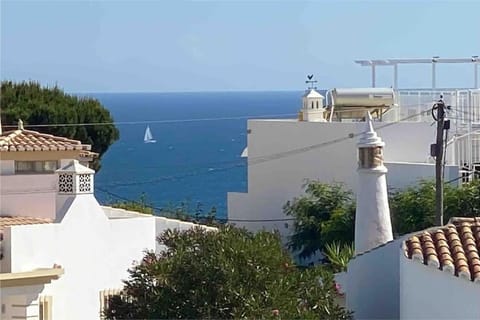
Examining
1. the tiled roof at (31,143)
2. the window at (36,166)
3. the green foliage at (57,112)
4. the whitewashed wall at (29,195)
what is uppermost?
the green foliage at (57,112)

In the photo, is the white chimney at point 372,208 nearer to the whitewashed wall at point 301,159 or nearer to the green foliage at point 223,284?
the green foliage at point 223,284

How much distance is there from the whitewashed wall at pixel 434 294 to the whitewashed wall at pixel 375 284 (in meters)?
1.61

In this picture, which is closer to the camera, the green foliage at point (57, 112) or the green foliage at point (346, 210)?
the green foliage at point (346, 210)

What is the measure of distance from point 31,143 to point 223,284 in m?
6.96

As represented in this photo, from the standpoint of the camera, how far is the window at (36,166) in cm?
1798

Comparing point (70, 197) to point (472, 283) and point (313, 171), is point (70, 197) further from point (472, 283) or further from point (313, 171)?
point (313, 171)

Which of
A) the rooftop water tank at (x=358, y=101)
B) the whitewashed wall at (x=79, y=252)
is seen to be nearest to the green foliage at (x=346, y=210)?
the rooftop water tank at (x=358, y=101)

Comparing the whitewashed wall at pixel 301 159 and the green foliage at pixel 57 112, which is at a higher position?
the green foliage at pixel 57 112

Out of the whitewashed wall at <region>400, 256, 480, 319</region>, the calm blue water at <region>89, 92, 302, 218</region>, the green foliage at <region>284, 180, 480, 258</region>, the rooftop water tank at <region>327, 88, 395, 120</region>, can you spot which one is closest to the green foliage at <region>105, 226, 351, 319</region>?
the whitewashed wall at <region>400, 256, 480, 319</region>

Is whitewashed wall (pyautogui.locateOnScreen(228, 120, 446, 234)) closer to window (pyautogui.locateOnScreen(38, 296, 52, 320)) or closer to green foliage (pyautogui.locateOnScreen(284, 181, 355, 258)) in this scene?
green foliage (pyautogui.locateOnScreen(284, 181, 355, 258))

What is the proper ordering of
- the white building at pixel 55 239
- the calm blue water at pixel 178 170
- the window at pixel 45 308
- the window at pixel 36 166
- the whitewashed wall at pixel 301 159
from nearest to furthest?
1. the white building at pixel 55 239
2. the window at pixel 45 308
3. the window at pixel 36 166
4. the whitewashed wall at pixel 301 159
5. the calm blue water at pixel 178 170

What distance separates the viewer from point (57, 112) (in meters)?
33.4

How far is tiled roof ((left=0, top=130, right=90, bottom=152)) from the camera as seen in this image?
17.7 metres

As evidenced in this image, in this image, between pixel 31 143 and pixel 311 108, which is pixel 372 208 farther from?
pixel 311 108
